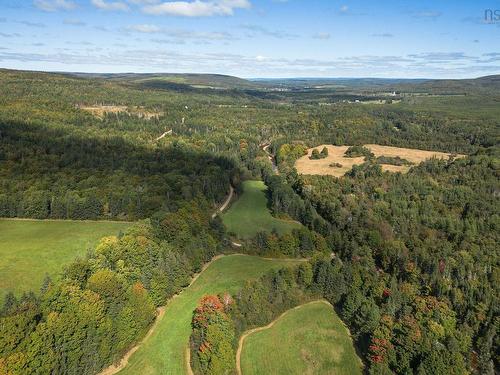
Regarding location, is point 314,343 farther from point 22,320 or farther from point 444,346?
point 22,320

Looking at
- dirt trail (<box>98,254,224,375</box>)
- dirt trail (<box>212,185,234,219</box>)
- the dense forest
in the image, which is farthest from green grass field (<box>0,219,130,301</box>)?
dirt trail (<box>212,185,234,219</box>)

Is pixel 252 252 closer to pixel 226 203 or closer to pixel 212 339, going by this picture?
pixel 212 339

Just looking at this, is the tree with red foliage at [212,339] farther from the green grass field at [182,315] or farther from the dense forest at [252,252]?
the green grass field at [182,315]

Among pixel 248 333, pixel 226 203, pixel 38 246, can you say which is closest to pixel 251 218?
pixel 226 203

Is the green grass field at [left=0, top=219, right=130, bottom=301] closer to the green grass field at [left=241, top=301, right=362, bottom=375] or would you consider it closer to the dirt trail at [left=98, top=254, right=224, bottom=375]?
the dirt trail at [left=98, top=254, right=224, bottom=375]

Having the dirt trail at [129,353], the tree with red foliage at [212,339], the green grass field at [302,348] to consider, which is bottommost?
the green grass field at [302,348]

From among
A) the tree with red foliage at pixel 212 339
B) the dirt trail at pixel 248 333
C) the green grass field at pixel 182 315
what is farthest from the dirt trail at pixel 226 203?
the tree with red foliage at pixel 212 339

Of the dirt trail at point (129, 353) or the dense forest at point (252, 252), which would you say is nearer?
the dense forest at point (252, 252)
